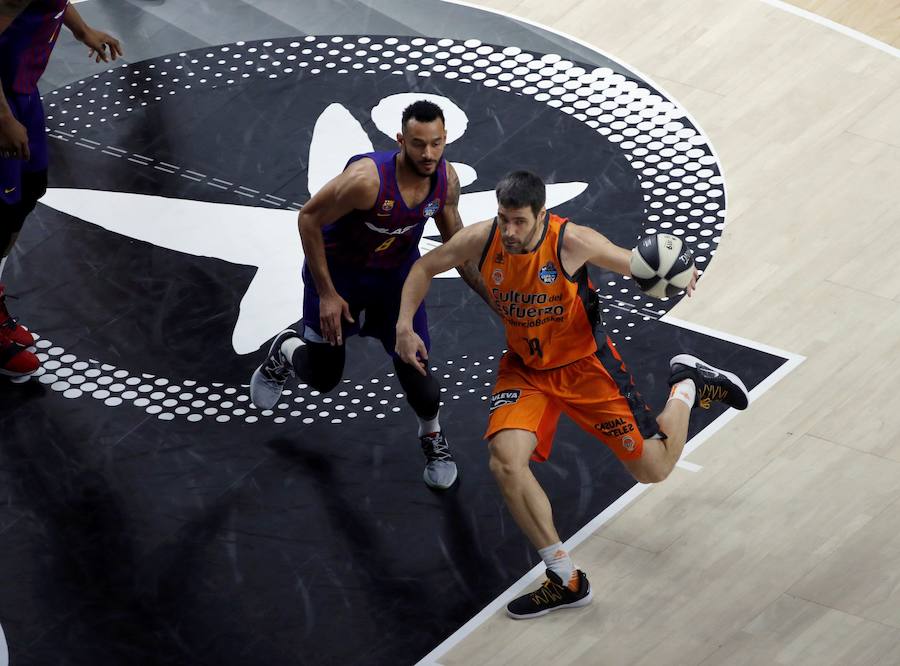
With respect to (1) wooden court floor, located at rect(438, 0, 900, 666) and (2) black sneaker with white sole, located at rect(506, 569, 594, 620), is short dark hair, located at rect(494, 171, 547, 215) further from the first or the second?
(1) wooden court floor, located at rect(438, 0, 900, 666)

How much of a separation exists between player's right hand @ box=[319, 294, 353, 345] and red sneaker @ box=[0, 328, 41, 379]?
5.95ft

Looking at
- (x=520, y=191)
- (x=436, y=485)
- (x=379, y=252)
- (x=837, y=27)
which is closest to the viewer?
(x=520, y=191)

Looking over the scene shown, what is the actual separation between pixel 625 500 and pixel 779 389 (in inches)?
38.9

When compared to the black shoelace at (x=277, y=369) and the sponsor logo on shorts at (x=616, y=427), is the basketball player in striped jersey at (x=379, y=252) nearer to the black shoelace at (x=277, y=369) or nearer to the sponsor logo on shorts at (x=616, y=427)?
the black shoelace at (x=277, y=369)

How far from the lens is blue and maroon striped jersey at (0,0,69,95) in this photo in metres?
7.05

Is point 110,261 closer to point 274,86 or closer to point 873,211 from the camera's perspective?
point 274,86

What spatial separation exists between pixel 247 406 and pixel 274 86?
9.40 feet

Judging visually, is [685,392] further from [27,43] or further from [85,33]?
[85,33]

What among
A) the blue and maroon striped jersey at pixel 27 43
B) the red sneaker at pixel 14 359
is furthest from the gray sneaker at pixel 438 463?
the blue and maroon striped jersey at pixel 27 43

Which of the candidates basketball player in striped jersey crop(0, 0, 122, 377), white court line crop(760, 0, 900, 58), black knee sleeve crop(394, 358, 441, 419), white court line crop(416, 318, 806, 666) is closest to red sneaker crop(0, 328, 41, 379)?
basketball player in striped jersey crop(0, 0, 122, 377)

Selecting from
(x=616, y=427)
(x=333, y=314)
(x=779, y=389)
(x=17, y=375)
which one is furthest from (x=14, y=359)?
(x=779, y=389)

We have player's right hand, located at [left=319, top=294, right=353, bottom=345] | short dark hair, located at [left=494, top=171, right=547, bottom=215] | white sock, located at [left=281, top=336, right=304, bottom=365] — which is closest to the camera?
short dark hair, located at [left=494, top=171, right=547, bottom=215]

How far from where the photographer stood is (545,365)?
20.3 ft

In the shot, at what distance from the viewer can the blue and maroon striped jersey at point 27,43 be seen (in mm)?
7055
